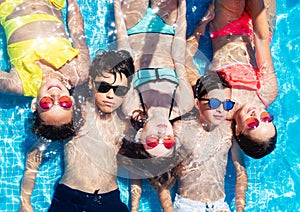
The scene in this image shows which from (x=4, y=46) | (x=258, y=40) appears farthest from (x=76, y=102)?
(x=258, y=40)

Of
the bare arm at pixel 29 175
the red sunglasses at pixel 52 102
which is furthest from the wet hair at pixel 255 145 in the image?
the bare arm at pixel 29 175

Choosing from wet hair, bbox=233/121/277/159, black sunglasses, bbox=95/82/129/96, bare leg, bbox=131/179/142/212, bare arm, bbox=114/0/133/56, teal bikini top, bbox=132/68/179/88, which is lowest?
bare leg, bbox=131/179/142/212

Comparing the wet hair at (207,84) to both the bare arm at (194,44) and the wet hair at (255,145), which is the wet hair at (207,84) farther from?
the wet hair at (255,145)

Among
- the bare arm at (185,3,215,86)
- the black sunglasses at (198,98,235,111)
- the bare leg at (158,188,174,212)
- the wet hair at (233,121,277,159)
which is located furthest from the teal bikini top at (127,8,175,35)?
the bare leg at (158,188,174,212)

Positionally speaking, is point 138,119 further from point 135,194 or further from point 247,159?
point 247,159

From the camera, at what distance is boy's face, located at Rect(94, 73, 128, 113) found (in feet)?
14.0

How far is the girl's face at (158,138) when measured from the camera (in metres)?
4.10

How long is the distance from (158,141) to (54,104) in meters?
0.87

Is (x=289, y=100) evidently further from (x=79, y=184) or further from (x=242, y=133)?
(x=79, y=184)

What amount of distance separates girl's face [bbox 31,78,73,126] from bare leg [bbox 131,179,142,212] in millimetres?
957

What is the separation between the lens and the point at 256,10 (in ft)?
15.4

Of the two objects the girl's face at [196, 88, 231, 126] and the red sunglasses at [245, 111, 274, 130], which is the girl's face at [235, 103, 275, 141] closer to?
the red sunglasses at [245, 111, 274, 130]

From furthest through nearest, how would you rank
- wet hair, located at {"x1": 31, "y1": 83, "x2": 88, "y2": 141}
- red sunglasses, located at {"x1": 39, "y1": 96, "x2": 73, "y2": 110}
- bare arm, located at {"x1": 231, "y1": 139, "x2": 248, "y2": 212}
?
bare arm, located at {"x1": 231, "y1": 139, "x2": 248, "y2": 212} < wet hair, located at {"x1": 31, "y1": 83, "x2": 88, "y2": 141} < red sunglasses, located at {"x1": 39, "y1": 96, "x2": 73, "y2": 110}

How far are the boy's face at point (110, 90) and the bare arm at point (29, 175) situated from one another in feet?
2.48
